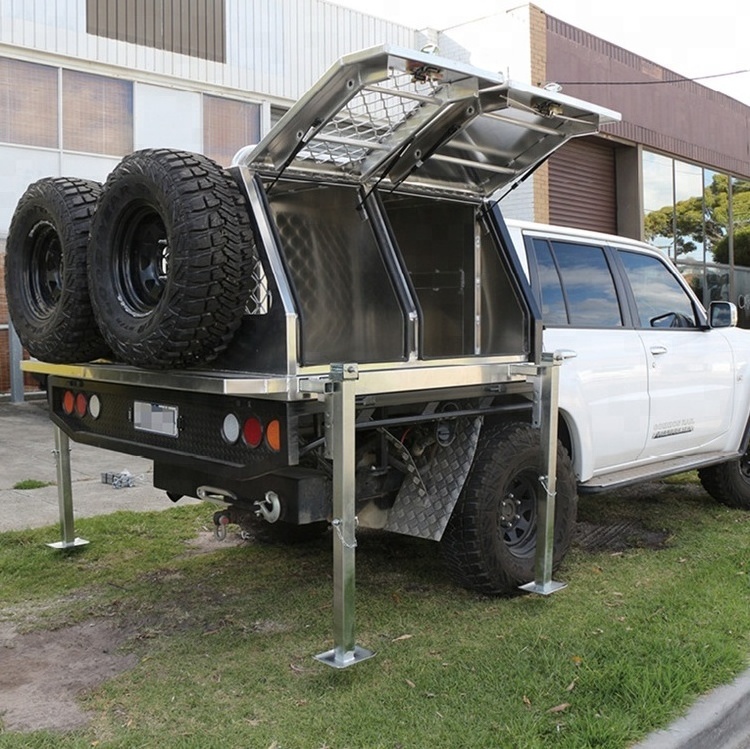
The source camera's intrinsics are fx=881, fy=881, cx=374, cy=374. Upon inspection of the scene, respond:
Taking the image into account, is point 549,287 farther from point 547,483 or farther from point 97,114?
point 97,114

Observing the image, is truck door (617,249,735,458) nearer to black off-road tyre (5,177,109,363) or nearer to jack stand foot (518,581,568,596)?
jack stand foot (518,581,568,596)

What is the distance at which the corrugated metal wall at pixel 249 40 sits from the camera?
11.8 metres

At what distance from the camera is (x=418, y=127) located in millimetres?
3850

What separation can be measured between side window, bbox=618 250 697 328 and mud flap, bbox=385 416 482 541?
2012 millimetres

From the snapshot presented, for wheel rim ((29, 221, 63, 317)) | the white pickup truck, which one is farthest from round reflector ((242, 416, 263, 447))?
wheel rim ((29, 221, 63, 317))

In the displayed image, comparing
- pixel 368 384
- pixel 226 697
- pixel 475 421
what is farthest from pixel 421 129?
pixel 226 697

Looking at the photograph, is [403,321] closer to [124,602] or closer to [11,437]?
[124,602]

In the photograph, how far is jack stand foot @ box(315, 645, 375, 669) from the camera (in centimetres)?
345

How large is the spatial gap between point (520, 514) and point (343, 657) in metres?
1.61

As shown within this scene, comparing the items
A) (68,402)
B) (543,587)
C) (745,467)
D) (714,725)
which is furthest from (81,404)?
(745,467)

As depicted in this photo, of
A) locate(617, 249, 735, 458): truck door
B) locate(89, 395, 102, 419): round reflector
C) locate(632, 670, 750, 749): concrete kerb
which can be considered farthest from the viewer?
locate(617, 249, 735, 458): truck door

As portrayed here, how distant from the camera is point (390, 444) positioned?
4340 mm

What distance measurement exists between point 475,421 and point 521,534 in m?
0.74

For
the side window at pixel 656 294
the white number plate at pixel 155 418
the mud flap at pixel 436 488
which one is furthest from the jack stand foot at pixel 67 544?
the side window at pixel 656 294
